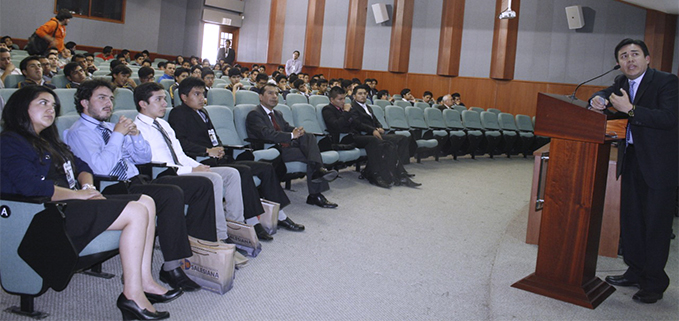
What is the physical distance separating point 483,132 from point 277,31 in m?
9.35

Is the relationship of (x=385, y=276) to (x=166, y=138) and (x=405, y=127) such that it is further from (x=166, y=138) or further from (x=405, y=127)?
→ (x=405, y=127)

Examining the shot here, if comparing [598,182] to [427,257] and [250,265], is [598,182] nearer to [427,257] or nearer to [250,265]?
[427,257]

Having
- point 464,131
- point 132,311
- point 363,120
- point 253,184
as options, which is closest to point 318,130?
point 363,120

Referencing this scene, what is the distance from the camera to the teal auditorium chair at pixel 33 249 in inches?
79.7

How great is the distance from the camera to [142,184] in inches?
107

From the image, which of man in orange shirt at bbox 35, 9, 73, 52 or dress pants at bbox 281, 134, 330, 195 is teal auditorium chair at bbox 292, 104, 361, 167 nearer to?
dress pants at bbox 281, 134, 330, 195

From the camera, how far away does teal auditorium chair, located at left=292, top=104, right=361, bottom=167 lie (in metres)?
5.27

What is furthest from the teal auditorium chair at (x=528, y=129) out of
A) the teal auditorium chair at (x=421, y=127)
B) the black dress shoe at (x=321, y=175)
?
the black dress shoe at (x=321, y=175)

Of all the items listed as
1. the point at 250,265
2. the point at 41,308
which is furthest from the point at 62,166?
the point at 250,265

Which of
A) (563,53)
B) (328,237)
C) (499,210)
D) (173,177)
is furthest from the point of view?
(563,53)

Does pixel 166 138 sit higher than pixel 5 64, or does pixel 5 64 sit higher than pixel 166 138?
pixel 5 64

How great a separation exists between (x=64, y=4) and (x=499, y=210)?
1263 centimetres

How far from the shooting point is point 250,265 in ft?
9.96

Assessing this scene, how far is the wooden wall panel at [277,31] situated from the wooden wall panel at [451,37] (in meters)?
5.38
